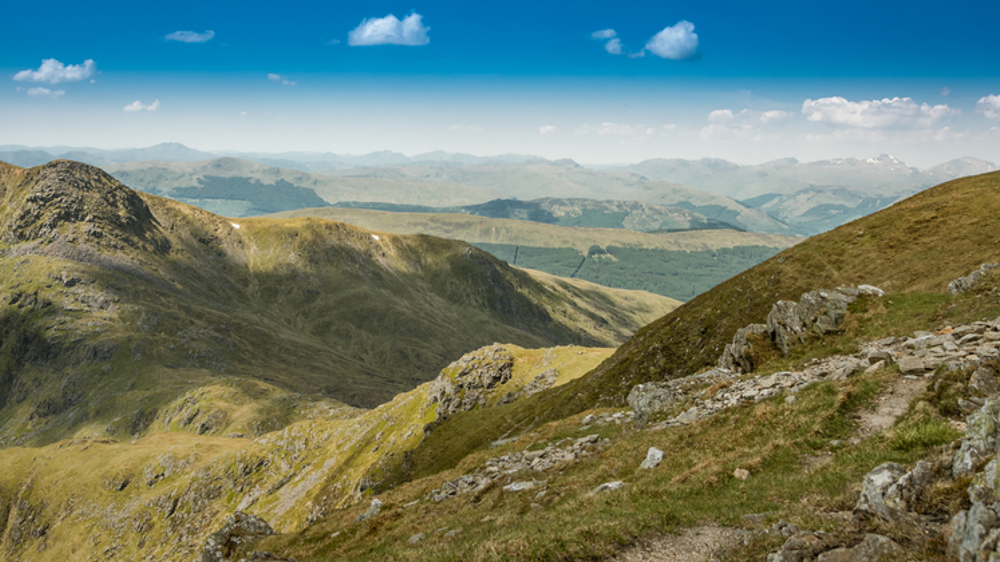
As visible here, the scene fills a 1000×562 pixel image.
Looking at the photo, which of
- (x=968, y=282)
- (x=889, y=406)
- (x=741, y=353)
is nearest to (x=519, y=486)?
(x=889, y=406)

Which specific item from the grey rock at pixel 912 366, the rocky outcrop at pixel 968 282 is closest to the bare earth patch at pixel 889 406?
the grey rock at pixel 912 366

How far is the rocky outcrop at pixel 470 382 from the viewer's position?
90438 mm

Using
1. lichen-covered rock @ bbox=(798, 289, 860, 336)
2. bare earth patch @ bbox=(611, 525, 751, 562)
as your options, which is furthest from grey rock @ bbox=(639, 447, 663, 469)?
lichen-covered rock @ bbox=(798, 289, 860, 336)

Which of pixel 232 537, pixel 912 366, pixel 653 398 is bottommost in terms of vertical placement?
pixel 232 537

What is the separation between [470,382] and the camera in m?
93.9

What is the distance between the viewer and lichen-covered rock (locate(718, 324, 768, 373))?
3981cm

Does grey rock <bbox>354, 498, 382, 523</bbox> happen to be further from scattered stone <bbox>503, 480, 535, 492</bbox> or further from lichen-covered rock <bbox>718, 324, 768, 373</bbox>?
lichen-covered rock <bbox>718, 324, 768, 373</bbox>

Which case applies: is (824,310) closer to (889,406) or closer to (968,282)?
(968,282)

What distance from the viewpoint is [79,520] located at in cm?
12038

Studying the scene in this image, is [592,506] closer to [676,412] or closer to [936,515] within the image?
[936,515]

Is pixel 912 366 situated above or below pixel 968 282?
below

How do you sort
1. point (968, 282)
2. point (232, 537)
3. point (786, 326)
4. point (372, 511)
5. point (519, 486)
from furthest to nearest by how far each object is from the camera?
1. point (786, 326)
2. point (968, 282)
3. point (232, 537)
4. point (372, 511)
5. point (519, 486)

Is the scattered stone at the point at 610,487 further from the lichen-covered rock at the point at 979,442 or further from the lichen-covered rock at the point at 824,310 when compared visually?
the lichen-covered rock at the point at 824,310

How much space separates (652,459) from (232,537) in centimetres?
2852
